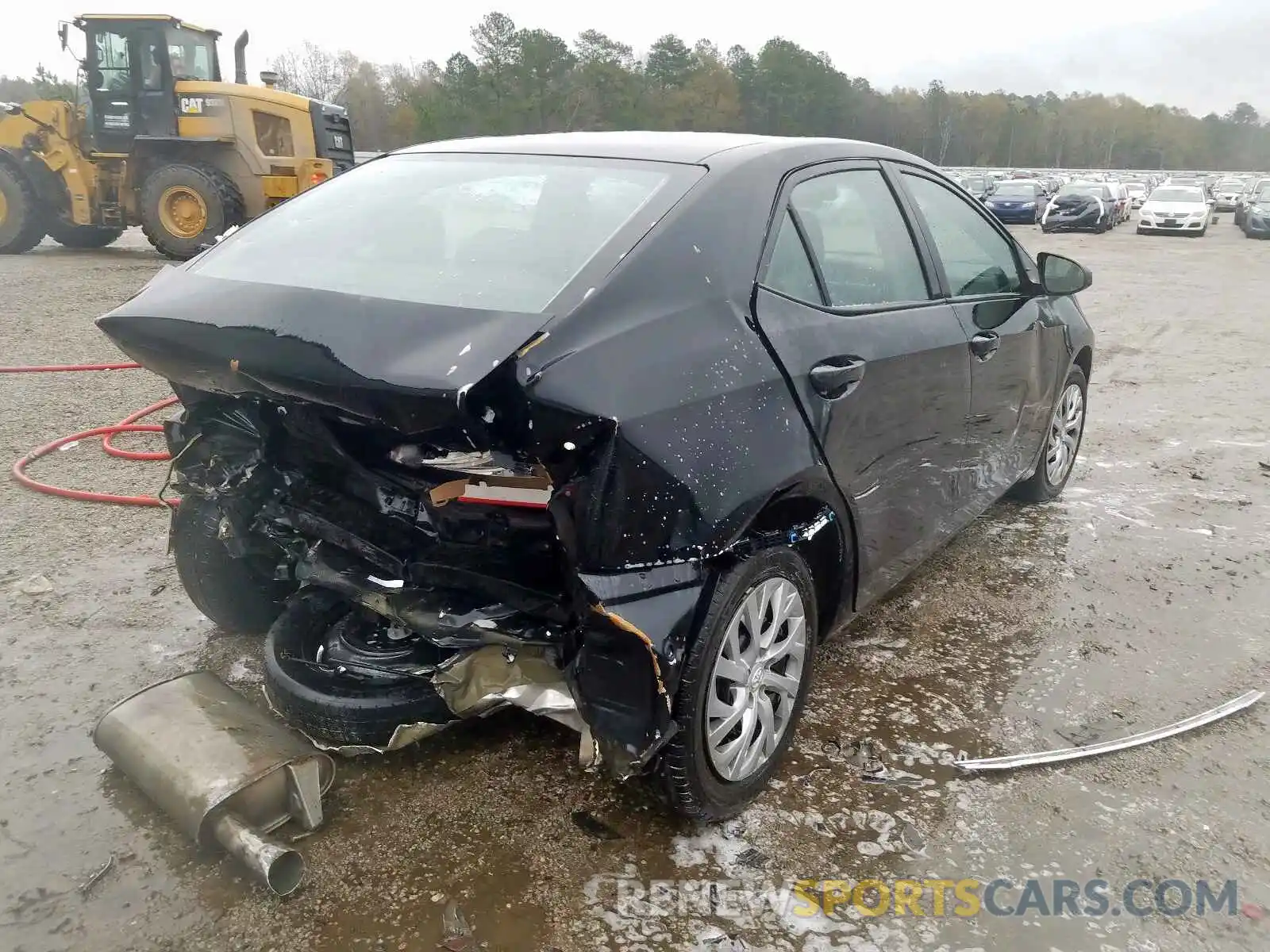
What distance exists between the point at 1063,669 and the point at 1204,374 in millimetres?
6018

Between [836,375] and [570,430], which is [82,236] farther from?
[570,430]

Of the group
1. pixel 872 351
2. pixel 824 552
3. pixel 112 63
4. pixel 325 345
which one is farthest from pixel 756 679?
pixel 112 63

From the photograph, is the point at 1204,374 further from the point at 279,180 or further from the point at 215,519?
the point at 279,180

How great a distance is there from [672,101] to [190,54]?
4168cm

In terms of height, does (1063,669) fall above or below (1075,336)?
below

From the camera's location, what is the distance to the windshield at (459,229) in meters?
2.28

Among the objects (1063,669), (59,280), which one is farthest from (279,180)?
(1063,669)

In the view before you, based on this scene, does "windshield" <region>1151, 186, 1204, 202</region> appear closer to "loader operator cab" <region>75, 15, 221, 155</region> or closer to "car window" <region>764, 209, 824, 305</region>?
"loader operator cab" <region>75, 15, 221, 155</region>

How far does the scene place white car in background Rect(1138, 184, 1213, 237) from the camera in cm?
2428

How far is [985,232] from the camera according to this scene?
3826mm

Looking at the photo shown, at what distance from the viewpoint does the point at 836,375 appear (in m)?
2.56

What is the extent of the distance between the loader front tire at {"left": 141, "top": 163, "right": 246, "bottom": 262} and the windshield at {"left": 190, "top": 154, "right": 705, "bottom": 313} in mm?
10604
